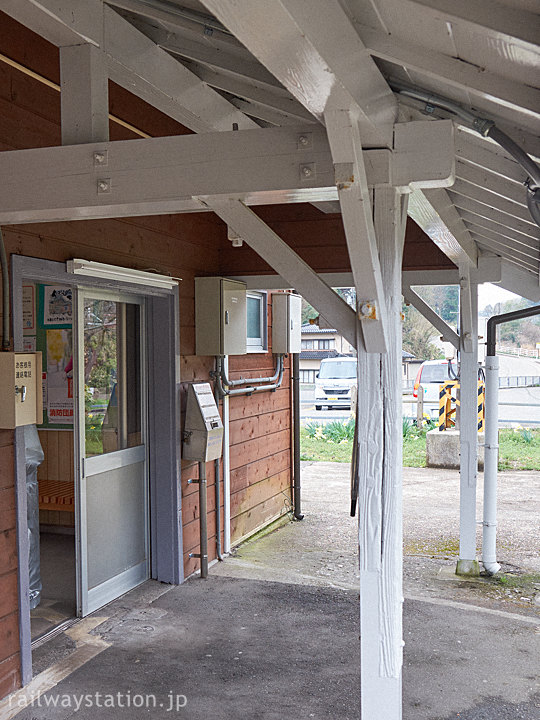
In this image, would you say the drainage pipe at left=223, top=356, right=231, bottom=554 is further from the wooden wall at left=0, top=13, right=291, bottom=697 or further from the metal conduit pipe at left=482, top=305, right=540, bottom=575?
the metal conduit pipe at left=482, top=305, right=540, bottom=575

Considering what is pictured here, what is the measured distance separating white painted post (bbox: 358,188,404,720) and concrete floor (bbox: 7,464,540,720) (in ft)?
3.38

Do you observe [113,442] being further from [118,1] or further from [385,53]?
[385,53]

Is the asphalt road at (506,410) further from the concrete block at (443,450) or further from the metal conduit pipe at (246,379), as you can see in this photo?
the metal conduit pipe at (246,379)

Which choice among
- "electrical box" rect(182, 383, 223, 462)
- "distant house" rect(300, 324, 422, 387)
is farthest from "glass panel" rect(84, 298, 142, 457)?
"distant house" rect(300, 324, 422, 387)

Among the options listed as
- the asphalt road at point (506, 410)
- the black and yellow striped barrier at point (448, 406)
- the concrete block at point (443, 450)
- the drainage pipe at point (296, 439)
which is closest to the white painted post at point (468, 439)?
the drainage pipe at point (296, 439)

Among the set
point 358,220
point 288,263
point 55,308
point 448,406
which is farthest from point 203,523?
point 448,406

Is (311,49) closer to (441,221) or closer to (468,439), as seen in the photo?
(441,221)

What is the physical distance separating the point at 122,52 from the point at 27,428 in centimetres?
263

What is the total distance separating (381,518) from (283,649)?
1.97 meters

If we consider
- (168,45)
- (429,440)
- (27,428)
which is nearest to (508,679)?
(27,428)

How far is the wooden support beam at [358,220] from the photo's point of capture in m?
1.78

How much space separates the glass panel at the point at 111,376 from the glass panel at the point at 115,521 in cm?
20

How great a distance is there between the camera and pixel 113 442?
15.5ft

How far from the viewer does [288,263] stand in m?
2.43
